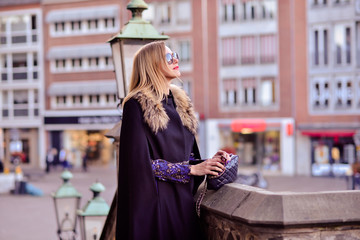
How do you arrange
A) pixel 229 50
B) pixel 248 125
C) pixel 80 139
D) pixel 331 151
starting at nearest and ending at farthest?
pixel 331 151 < pixel 248 125 < pixel 229 50 < pixel 80 139

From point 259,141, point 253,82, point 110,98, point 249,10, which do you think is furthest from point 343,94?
point 110,98

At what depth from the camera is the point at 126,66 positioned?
6164 millimetres

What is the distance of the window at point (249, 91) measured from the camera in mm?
38250

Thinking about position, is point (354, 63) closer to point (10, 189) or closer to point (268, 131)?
point (268, 131)

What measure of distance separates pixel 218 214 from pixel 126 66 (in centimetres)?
293

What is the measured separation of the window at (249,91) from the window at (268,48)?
150 centimetres

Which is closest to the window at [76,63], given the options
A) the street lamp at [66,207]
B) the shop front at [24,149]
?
the shop front at [24,149]

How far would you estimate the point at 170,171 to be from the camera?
3.46 metres

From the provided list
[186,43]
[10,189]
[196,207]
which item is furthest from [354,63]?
[196,207]

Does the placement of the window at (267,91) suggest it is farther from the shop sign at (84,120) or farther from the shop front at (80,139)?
the shop front at (80,139)

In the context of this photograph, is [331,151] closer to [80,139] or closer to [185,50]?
[185,50]

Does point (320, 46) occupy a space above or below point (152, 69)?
above

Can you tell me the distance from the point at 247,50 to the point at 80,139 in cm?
1355

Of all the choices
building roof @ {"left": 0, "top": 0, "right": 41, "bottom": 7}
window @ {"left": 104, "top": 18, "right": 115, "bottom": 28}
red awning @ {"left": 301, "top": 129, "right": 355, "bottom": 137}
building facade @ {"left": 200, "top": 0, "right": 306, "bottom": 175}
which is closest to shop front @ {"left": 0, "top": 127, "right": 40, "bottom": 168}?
building roof @ {"left": 0, "top": 0, "right": 41, "bottom": 7}
